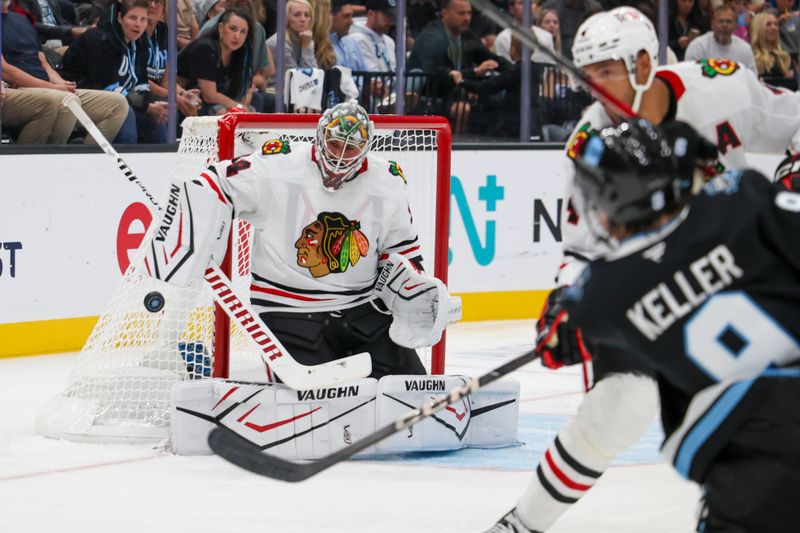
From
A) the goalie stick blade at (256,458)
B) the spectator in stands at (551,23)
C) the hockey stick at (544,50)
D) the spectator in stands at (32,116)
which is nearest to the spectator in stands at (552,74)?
the spectator in stands at (551,23)

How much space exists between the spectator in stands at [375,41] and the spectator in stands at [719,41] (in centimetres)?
172

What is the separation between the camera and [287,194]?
4027 millimetres

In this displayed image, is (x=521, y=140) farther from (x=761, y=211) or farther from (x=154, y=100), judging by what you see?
(x=761, y=211)

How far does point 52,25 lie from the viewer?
5793 millimetres

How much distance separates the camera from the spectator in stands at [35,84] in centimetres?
556

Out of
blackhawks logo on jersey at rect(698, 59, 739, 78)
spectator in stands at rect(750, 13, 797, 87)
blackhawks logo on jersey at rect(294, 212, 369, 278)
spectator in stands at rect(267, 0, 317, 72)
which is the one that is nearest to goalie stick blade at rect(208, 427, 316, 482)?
blackhawks logo on jersey at rect(698, 59, 739, 78)

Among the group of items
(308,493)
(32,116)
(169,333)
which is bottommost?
(308,493)

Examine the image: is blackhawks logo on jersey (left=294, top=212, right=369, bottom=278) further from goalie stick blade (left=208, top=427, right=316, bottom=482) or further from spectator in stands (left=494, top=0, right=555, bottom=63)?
spectator in stands (left=494, top=0, right=555, bottom=63)

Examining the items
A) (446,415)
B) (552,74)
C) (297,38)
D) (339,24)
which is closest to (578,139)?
(446,415)

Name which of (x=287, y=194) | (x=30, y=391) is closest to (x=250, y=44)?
(x=30, y=391)

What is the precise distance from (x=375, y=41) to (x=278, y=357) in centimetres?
325

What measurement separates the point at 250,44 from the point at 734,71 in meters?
3.78

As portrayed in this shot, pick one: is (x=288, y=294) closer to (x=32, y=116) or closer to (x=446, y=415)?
(x=446, y=415)

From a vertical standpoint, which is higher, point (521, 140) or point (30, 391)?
point (521, 140)
